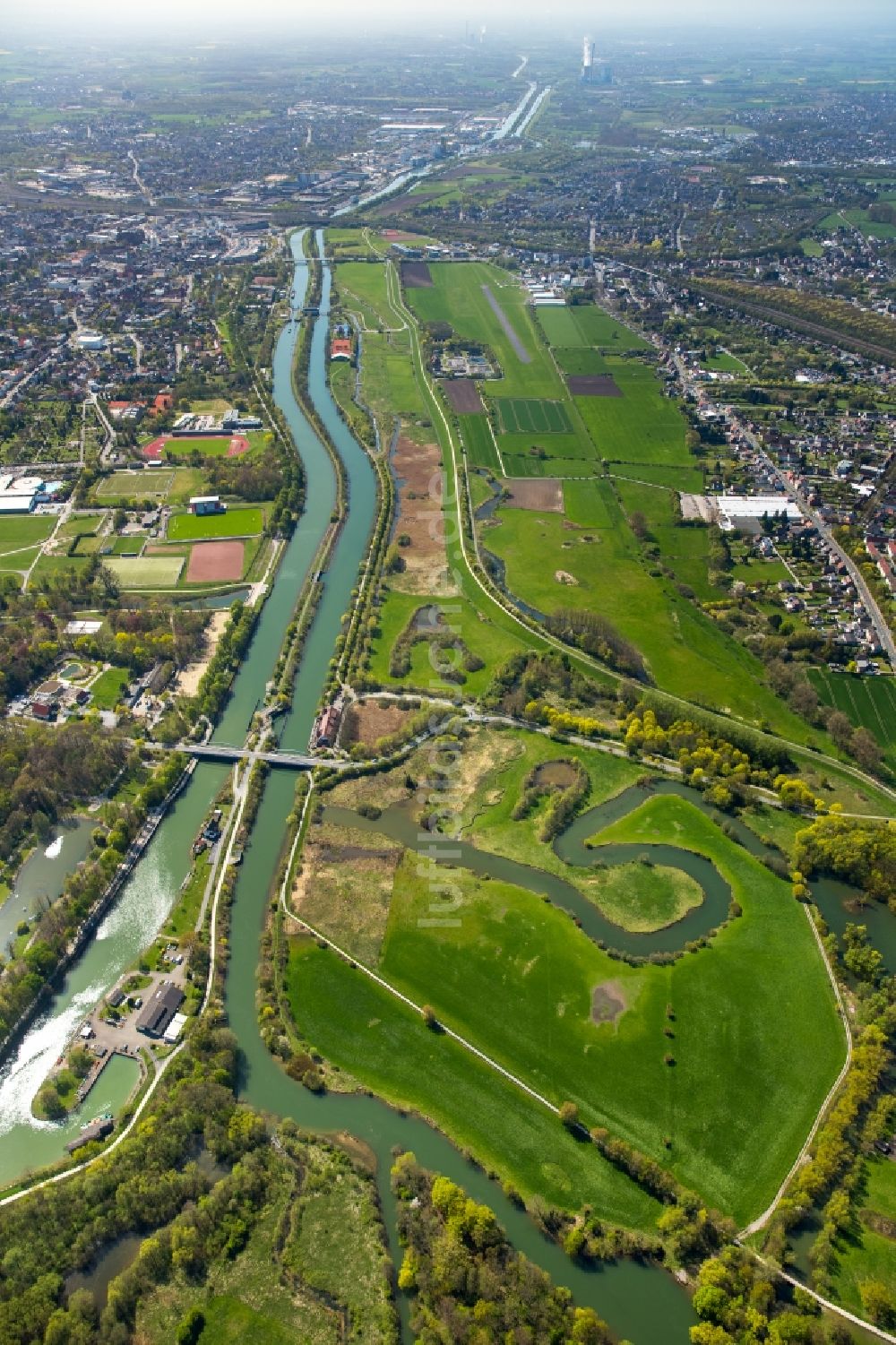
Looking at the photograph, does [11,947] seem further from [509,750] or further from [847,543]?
[847,543]

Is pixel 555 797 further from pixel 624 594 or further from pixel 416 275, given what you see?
pixel 416 275

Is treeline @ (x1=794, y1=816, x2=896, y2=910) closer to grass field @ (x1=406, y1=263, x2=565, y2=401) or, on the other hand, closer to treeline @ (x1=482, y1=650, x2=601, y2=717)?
treeline @ (x1=482, y1=650, x2=601, y2=717)

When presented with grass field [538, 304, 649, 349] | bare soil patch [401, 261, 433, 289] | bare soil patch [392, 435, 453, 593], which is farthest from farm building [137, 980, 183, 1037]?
bare soil patch [401, 261, 433, 289]

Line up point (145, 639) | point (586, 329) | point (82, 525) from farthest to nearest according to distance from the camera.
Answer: point (586, 329) → point (82, 525) → point (145, 639)

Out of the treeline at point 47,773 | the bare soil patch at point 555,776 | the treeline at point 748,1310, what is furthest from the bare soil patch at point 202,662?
the treeline at point 748,1310

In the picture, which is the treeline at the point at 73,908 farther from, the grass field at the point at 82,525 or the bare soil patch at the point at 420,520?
the grass field at the point at 82,525

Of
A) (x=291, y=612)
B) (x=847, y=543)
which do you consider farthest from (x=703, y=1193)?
(x=847, y=543)

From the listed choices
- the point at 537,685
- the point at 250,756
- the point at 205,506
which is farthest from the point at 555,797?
the point at 205,506

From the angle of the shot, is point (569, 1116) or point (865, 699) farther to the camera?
point (865, 699)
